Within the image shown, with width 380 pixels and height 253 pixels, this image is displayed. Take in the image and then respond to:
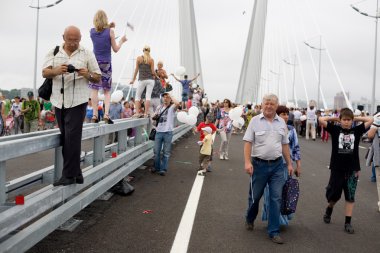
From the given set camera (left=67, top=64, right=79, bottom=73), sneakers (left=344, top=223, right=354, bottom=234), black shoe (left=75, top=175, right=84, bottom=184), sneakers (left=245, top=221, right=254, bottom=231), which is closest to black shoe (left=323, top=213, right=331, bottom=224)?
sneakers (left=344, top=223, right=354, bottom=234)

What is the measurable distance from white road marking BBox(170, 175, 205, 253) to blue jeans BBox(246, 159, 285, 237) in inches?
30.7

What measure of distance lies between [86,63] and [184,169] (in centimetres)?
583

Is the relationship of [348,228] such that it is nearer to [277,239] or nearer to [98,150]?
[277,239]

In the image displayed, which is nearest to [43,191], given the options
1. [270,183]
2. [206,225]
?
[206,225]

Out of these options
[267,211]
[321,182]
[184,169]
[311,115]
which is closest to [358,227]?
[267,211]

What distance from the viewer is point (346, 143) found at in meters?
5.99

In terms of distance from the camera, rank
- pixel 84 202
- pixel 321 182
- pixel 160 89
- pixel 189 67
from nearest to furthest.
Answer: pixel 84 202 < pixel 321 182 < pixel 160 89 < pixel 189 67

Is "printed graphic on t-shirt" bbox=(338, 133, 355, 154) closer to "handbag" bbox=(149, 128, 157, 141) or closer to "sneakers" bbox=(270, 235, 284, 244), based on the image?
"sneakers" bbox=(270, 235, 284, 244)

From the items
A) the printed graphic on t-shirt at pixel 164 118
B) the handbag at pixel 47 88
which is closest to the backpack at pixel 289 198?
the handbag at pixel 47 88

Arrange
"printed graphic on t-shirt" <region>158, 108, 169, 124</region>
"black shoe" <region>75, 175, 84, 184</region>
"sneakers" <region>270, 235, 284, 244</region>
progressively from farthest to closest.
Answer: "printed graphic on t-shirt" <region>158, 108, 169, 124</region> → "sneakers" <region>270, 235, 284, 244</region> → "black shoe" <region>75, 175, 84, 184</region>

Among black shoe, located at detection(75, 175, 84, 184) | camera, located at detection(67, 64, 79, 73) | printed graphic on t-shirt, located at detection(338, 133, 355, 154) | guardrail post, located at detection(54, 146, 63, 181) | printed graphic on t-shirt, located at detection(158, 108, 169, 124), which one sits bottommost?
black shoe, located at detection(75, 175, 84, 184)

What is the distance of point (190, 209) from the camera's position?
6.32 meters

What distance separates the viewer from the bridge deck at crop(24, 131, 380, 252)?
4699 mm

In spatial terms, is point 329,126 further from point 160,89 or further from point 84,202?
point 160,89
